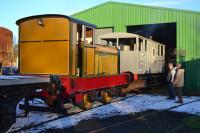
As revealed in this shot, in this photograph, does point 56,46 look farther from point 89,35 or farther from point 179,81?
point 179,81

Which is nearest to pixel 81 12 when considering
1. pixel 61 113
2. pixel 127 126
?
pixel 61 113

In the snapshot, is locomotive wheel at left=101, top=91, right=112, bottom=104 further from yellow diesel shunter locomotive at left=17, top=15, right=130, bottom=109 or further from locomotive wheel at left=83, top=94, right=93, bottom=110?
locomotive wheel at left=83, top=94, right=93, bottom=110

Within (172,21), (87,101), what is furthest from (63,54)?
(172,21)

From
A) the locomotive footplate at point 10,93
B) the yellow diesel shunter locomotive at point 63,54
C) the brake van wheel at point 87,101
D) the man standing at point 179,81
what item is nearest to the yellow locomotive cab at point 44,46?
the yellow diesel shunter locomotive at point 63,54

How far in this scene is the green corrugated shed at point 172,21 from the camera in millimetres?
22781

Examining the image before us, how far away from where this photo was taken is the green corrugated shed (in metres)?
22.8

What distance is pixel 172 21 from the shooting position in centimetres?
2328

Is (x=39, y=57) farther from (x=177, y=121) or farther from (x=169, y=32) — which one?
(x=169, y=32)

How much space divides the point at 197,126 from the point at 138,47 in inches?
351

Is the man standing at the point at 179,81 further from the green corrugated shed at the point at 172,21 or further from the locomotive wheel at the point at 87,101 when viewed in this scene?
the green corrugated shed at the point at 172,21

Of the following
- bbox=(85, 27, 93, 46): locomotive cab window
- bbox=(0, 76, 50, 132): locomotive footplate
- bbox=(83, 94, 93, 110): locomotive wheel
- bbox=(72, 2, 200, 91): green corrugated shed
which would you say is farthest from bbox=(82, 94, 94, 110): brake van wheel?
bbox=(72, 2, 200, 91): green corrugated shed

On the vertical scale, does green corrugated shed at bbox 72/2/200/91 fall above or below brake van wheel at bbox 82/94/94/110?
above

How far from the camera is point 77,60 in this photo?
12.6 m

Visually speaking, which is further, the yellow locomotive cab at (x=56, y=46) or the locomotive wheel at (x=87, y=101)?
the locomotive wheel at (x=87, y=101)
